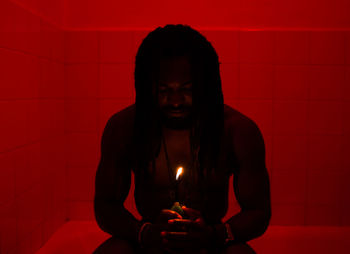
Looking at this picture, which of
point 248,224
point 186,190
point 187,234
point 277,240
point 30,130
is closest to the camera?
point 187,234

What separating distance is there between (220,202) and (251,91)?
0.72 m

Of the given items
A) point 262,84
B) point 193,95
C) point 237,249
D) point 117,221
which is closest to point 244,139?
point 193,95

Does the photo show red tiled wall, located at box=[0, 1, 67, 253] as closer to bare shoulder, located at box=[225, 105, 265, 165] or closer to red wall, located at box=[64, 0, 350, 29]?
red wall, located at box=[64, 0, 350, 29]

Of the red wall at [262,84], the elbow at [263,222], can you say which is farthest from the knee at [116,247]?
the red wall at [262,84]

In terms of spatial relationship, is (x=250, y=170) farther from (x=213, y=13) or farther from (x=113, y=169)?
(x=213, y=13)

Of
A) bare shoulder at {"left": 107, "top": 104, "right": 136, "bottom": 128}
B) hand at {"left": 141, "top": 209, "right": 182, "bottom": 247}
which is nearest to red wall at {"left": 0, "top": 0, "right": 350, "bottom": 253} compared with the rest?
bare shoulder at {"left": 107, "top": 104, "right": 136, "bottom": 128}

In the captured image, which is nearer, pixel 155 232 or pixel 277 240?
pixel 155 232

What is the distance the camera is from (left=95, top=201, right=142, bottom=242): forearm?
3.16 feet

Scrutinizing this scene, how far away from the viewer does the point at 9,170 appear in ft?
3.87

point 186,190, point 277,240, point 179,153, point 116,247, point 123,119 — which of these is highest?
point 123,119

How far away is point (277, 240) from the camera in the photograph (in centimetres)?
158

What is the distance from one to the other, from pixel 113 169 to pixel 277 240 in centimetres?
89

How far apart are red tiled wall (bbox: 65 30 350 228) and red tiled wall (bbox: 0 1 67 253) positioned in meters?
0.11

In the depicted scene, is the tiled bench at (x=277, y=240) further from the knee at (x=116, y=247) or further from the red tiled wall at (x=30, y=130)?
the knee at (x=116, y=247)
